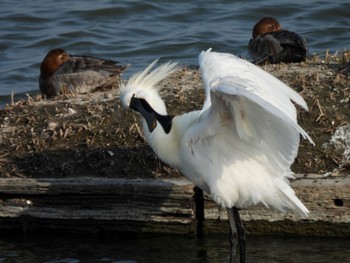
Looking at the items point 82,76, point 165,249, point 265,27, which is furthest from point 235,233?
point 265,27

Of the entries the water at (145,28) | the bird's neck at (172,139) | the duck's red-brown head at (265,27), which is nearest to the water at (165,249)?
the bird's neck at (172,139)

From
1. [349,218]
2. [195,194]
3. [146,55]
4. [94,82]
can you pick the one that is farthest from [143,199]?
[146,55]

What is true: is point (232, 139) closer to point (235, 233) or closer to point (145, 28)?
point (235, 233)

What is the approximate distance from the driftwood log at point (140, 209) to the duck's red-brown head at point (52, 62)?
3828 millimetres

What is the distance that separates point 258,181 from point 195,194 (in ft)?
2.44

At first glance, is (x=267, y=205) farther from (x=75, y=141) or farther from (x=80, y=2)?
(x=80, y=2)

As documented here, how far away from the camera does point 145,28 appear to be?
620 inches

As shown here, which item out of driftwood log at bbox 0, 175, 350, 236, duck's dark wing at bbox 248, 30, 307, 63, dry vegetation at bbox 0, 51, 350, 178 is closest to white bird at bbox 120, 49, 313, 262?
driftwood log at bbox 0, 175, 350, 236

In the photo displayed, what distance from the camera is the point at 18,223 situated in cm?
750

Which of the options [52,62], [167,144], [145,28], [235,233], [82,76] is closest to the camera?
[167,144]

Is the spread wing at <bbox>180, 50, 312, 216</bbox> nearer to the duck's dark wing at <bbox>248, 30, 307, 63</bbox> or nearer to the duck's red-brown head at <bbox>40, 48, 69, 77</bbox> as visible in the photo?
the duck's dark wing at <bbox>248, 30, 307, 63</bbox>

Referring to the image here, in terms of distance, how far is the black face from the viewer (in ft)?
22.1

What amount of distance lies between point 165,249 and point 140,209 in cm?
37

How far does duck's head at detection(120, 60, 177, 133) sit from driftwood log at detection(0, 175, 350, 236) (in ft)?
2.02
